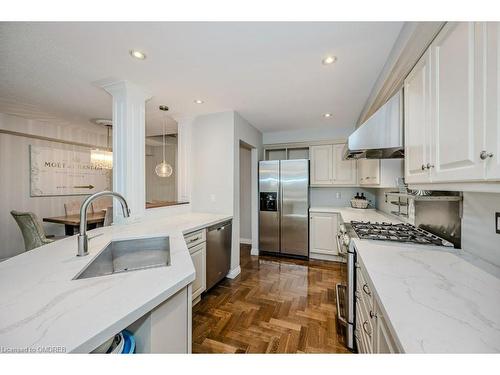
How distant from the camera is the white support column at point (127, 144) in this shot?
203cm

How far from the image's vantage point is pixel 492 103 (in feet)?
2.15

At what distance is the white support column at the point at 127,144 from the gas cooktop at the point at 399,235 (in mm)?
2237

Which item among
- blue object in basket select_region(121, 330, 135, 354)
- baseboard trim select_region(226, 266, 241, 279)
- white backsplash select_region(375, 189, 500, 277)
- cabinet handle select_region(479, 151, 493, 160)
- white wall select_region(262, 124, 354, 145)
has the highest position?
white wall select_region(262, 124, 354, 145)

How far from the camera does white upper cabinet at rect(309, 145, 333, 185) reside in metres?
3.62

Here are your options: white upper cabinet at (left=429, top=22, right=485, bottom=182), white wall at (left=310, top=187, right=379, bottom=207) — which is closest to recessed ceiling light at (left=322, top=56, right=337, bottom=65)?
white upper cabinet at (left=429, top=22, right=485, bottom=182)

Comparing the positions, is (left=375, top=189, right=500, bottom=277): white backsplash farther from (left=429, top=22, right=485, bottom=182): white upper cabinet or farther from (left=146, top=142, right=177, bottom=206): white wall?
(left=146, top=142, right=177, bottom=206): white wall

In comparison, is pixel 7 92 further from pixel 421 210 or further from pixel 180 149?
pixel 421 210

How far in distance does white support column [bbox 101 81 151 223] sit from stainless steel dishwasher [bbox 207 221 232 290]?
85cm

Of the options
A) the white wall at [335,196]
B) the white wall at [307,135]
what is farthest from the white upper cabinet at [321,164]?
the white wall at [335,196]

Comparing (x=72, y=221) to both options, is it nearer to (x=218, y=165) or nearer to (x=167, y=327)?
(x=218, y=165)

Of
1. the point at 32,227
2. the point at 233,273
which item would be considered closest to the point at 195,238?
the point at 233,273

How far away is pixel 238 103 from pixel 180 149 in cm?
117

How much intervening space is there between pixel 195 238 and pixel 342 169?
9.28 feet
